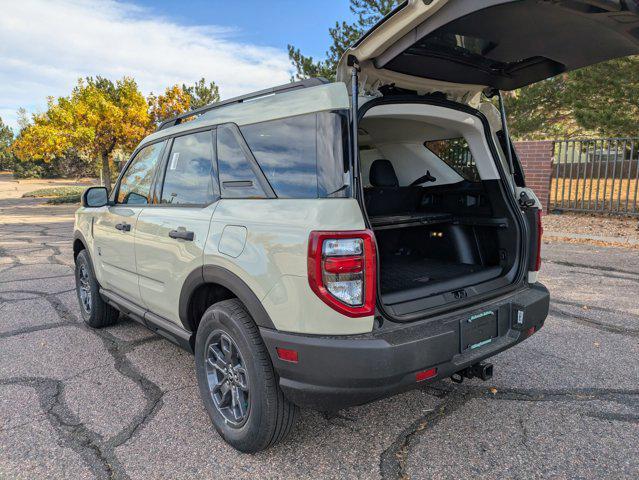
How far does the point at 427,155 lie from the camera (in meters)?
3.90

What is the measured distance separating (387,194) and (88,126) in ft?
56.4

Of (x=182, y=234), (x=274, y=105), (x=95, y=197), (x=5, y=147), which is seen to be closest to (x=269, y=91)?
(x=274, y=105)

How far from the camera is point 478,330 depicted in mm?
2455

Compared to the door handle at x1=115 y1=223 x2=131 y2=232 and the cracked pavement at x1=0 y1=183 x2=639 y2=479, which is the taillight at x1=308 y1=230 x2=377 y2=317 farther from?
the door handle at x1=115 y1=223 x2=131 y2=232

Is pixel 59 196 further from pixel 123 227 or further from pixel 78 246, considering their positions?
pixel 123 227

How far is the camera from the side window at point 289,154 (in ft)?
7.50

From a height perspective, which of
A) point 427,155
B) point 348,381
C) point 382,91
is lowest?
point 348,381

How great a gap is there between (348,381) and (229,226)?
105 cm

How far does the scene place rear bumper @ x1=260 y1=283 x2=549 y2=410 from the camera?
6.66ft

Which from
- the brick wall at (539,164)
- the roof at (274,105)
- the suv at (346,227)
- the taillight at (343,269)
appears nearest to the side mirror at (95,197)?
the suv at (346,227)

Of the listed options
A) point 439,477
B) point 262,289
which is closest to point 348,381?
point 262,289

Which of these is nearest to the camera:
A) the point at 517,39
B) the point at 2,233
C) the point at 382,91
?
the point at 517,39

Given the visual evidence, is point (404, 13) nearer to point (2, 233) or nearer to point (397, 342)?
point (397, 342)

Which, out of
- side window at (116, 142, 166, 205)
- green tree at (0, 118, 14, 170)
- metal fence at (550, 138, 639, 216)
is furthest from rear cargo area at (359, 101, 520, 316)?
green tree at (0, 118, 14, 170)
